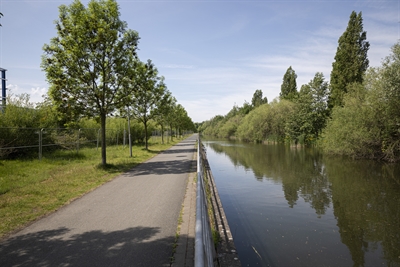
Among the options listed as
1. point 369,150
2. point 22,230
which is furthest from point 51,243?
point 369,150

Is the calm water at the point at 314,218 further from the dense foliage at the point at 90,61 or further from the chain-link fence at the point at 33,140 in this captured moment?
the chain-link fence at the point at 33,140

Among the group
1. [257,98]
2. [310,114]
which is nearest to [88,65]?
[310,114]

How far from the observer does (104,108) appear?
1448 cm

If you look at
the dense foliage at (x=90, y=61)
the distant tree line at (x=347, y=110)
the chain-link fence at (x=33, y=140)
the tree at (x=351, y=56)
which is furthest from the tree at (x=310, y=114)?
the dense foliage at (x=90, y=61)

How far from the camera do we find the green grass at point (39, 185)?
6480 millimetres

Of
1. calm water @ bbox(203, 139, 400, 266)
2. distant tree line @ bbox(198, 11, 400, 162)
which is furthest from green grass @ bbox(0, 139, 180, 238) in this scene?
distant tree line @ bbox(198, 11, 400, 162)

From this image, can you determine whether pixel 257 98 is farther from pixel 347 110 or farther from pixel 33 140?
pixel 33 140

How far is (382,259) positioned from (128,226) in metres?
5.82

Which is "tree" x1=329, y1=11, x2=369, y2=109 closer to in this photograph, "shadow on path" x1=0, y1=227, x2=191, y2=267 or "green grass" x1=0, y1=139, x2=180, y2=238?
"green grass" x1=0, y1=139, x2=180, y2=238

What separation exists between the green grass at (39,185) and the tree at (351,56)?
32600 millimetres

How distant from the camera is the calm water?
6.25 meters

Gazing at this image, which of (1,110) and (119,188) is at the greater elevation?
(1,110)

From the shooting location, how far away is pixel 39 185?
9422 millimetres

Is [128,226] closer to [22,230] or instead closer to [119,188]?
[22,230]
